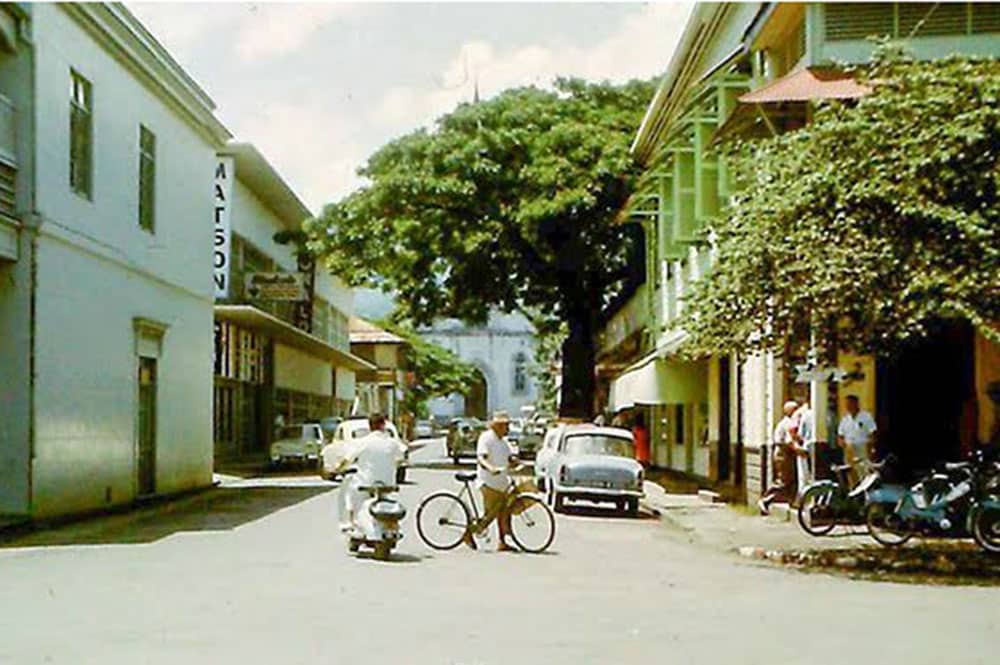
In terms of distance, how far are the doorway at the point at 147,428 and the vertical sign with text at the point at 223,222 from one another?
10903 millimetres

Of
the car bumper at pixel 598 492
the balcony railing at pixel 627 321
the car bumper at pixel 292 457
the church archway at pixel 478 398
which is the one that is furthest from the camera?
the church archway at pixel 478 398

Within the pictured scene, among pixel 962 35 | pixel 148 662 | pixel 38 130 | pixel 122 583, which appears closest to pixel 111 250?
pixel 38 130

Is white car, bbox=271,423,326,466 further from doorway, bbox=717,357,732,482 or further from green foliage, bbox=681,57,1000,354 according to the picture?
green foliage, bbox=681,57,1000,354

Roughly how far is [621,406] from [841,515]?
18.2m

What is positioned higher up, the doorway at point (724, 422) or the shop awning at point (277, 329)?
the shop awning at point (277, 329)

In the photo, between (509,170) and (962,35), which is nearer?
(962,35)

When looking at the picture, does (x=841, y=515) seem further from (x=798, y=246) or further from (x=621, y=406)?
(x=621, y=406)

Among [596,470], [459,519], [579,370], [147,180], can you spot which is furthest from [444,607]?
[579,370]

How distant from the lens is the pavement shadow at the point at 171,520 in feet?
64.4

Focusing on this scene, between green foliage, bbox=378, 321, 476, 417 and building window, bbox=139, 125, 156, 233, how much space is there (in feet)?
265

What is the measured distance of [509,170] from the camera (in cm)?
4150

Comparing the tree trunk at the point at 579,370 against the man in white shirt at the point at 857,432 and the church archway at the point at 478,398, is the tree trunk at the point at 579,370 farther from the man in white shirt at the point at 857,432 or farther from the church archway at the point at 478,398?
the church archway at the point at 478,398

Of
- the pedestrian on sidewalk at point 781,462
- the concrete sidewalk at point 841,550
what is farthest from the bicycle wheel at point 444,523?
the pedestrian on sidewalk at point 781,462

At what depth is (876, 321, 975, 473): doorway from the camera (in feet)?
76.4
